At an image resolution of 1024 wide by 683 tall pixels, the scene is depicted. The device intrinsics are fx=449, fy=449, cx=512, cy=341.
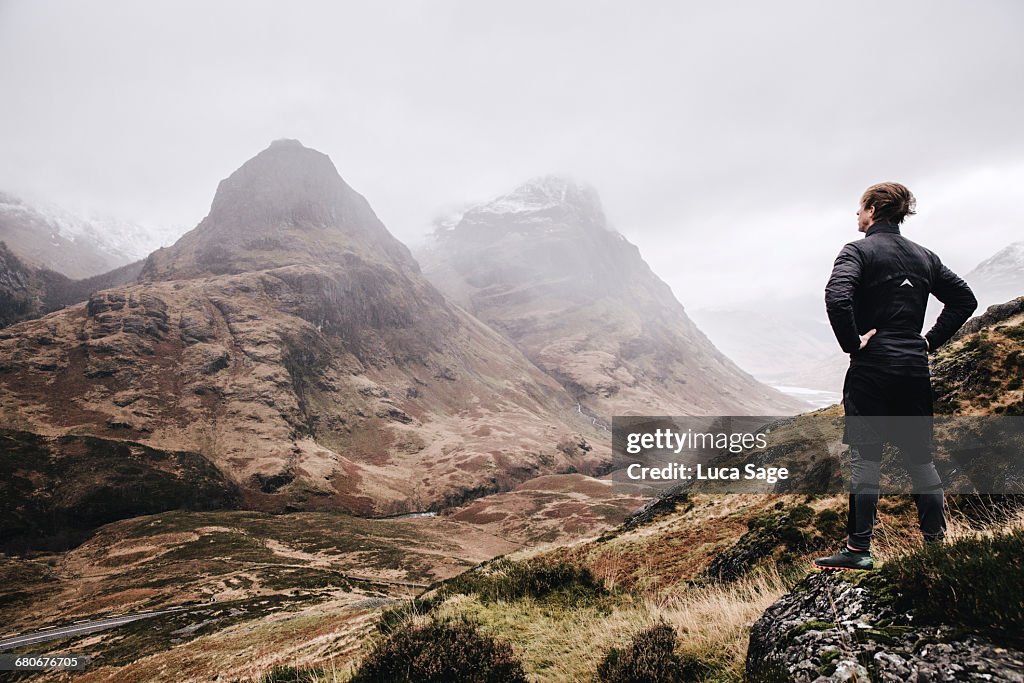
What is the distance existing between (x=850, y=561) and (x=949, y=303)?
11.0ft

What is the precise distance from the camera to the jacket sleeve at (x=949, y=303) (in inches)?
202

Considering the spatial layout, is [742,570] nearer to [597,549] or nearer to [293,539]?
[597,549]

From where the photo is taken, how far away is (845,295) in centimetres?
455

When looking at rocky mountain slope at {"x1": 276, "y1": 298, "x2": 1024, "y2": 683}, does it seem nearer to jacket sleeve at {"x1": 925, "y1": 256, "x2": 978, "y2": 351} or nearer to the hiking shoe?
the hiking shoe

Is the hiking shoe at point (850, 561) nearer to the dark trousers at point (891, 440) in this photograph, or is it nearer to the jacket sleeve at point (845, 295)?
the dark trousers at point (891, 440)

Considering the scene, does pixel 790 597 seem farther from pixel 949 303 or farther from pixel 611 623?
pixel 949 303

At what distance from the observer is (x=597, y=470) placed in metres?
178

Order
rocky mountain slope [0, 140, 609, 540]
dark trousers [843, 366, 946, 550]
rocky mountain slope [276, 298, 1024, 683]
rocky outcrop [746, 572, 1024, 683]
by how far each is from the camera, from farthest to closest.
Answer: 1. rocky mountain slope [0, 140, 609, 540]
2. dark trousers [843, 366, 946, 550]
3. rocky mountain slope [276, 298, 1024, 683]
4. rocky outcrop [746, 572, 1024, 683]

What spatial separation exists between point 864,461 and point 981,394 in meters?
7.80

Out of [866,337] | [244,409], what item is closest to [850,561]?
[866,337]

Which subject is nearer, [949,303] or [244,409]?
[949,303]

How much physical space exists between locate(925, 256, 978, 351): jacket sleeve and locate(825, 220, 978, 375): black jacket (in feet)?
0.95

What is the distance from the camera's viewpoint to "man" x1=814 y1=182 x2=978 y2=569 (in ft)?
14.7
